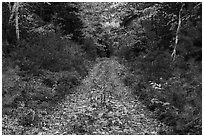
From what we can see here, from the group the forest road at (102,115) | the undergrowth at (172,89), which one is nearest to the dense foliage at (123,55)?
the undergrowth at (172,89)

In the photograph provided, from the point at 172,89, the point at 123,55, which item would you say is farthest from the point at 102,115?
the point at 123,55

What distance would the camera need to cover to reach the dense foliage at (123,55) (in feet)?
37.2

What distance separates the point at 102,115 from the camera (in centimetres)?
1062

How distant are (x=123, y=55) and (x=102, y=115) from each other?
46.7ft

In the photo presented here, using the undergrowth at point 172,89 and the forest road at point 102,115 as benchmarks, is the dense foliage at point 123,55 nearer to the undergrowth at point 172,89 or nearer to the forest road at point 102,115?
the undergrowth at point 172,89

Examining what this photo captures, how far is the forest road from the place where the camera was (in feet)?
31.3

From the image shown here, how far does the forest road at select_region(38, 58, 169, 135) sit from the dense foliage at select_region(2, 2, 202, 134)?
494mm

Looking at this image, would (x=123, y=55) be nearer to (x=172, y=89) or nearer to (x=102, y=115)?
(x=172, y=89)

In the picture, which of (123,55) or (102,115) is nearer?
(102,115)

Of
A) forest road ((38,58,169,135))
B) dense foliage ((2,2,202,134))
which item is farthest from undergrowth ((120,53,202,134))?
forest road ((38,58,169,135))

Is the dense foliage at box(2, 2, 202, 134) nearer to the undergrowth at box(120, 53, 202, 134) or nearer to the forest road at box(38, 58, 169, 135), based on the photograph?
the undergrowth at box(120, 53, 202, 134)

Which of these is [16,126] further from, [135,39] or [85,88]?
[135,39]

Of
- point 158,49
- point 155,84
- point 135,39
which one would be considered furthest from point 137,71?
point 135,39

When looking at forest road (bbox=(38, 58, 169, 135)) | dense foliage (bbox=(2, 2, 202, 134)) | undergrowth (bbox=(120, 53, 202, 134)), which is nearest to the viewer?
forest road (bbox=(38, 58, 169, 135))
